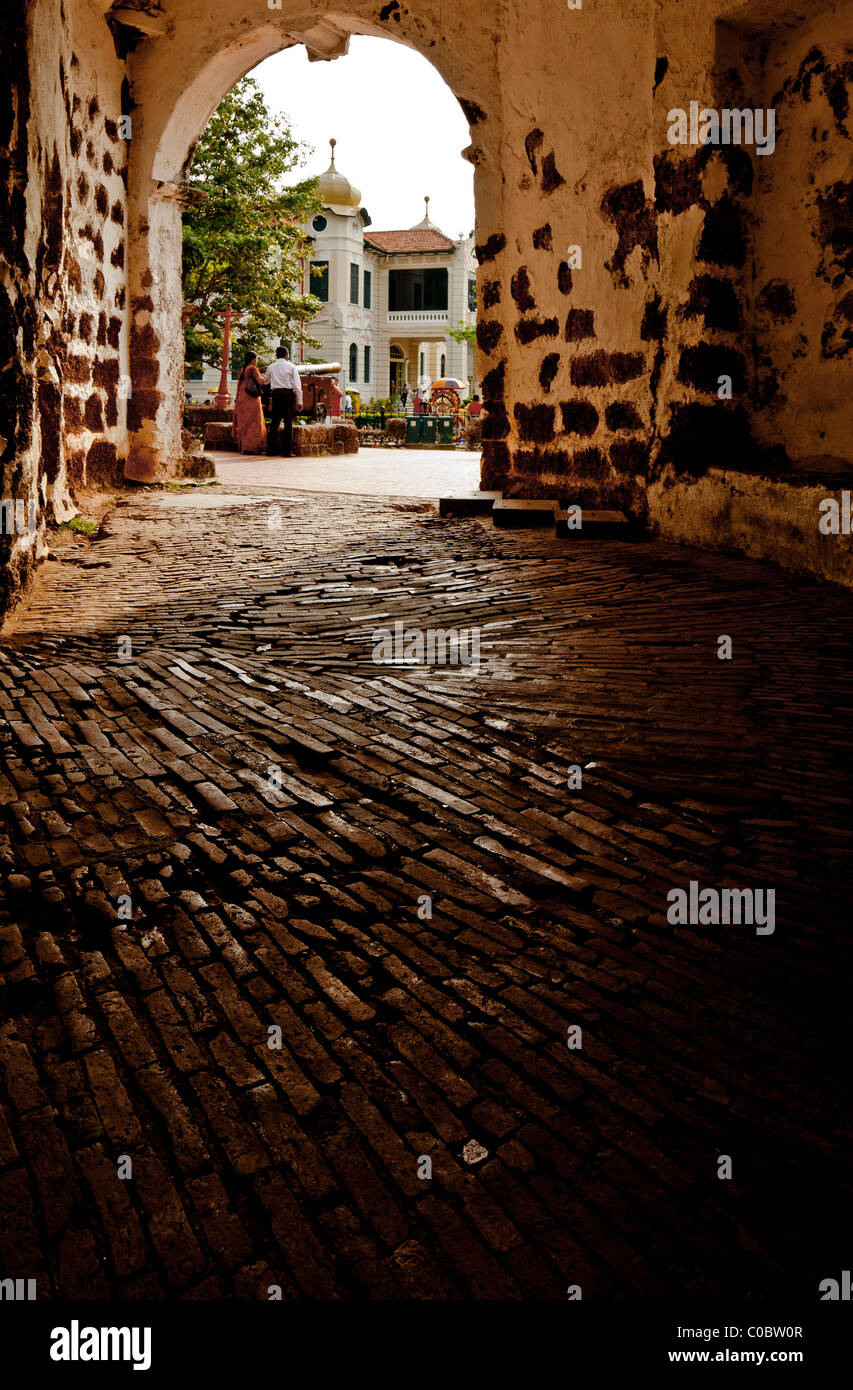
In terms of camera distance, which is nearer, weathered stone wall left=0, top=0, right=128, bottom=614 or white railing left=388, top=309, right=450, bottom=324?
weathered stone wall left=0, top=0, right=128, bottom=614

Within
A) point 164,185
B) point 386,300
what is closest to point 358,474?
point 164,185

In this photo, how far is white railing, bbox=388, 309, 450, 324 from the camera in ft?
159

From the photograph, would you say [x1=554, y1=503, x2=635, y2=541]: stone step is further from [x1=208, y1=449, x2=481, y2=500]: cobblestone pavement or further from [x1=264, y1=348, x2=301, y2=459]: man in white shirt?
[x1=264, y1=348, x2=301, y2=459]: man in white shirt

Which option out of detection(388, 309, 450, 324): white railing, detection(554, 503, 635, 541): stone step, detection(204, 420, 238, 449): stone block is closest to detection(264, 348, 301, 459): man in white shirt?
detection(204, 420, 238, 449): stone block

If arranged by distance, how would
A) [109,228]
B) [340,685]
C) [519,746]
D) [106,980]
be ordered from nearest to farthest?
1. [106,980]
2. [519,746]
3. [340,685]
4. [109,228]

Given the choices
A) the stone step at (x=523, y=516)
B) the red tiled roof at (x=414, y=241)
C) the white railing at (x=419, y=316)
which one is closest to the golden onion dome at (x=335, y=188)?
the red tiled roof at (x=414, y=241)

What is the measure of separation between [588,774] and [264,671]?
119 cm

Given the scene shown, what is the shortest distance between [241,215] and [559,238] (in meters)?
16.9

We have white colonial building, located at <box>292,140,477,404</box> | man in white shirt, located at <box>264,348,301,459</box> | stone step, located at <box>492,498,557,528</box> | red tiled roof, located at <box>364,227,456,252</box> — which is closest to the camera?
stone step, located at <box>492,498,557,528</box>

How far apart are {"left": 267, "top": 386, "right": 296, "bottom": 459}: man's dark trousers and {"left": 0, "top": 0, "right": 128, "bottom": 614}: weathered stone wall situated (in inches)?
235

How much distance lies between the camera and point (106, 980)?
5.05 feet

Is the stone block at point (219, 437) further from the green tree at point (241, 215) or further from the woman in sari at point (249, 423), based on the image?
the green tree at point (241, 215)
